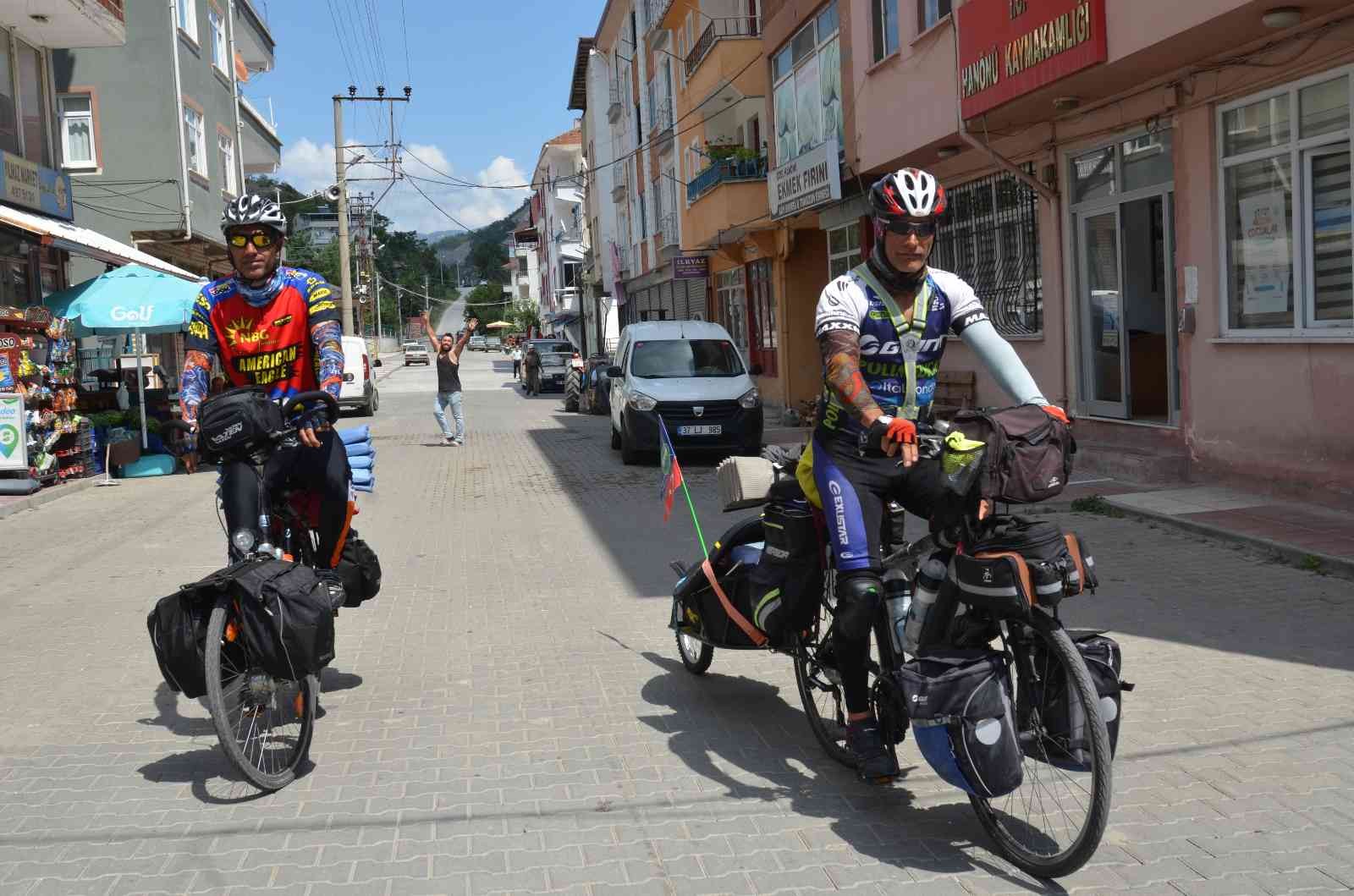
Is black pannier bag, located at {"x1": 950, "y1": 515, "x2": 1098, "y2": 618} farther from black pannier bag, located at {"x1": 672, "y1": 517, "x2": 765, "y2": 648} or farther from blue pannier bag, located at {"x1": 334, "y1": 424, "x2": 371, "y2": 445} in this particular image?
blue pannier bag, located at {"x1": 334, "y1": 424, "x2": 371, "y2": 445}

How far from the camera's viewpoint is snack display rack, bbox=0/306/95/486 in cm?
1465

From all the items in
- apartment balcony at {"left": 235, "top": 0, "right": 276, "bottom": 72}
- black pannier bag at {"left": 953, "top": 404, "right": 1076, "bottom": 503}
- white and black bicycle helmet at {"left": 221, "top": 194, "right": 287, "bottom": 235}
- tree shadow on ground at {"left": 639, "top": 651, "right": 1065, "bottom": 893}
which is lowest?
tree shadow on ground at {"left": 639, "top": 651, "right": 1065, "bottom": 893}

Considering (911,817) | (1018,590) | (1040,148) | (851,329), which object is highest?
(1040,148)

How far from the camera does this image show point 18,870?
154 inches

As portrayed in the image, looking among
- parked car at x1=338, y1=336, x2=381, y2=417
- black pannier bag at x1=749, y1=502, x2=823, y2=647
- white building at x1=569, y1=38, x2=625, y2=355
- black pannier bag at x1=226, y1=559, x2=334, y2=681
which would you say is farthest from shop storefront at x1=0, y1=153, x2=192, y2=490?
white building at x1=569, y1=38, x2=625, y2=355

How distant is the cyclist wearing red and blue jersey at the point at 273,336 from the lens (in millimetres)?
5254

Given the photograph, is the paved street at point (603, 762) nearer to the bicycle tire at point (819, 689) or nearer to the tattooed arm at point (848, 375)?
the bicycle tire at point (819, 689)

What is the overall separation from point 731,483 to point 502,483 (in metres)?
10.3

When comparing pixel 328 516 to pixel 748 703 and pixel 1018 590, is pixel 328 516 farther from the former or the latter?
pixel 1018 590

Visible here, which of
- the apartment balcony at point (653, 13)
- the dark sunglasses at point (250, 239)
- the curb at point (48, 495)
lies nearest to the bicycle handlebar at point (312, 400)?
the dark sunglasses at point (250, 239)

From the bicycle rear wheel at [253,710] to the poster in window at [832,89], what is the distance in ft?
48.6

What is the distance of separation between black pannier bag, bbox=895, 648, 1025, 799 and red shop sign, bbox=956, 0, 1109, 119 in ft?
27.0

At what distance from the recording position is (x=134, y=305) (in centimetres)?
1650

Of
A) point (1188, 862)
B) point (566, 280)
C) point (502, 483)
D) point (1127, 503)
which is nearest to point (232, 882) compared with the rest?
point (1188, 862)
